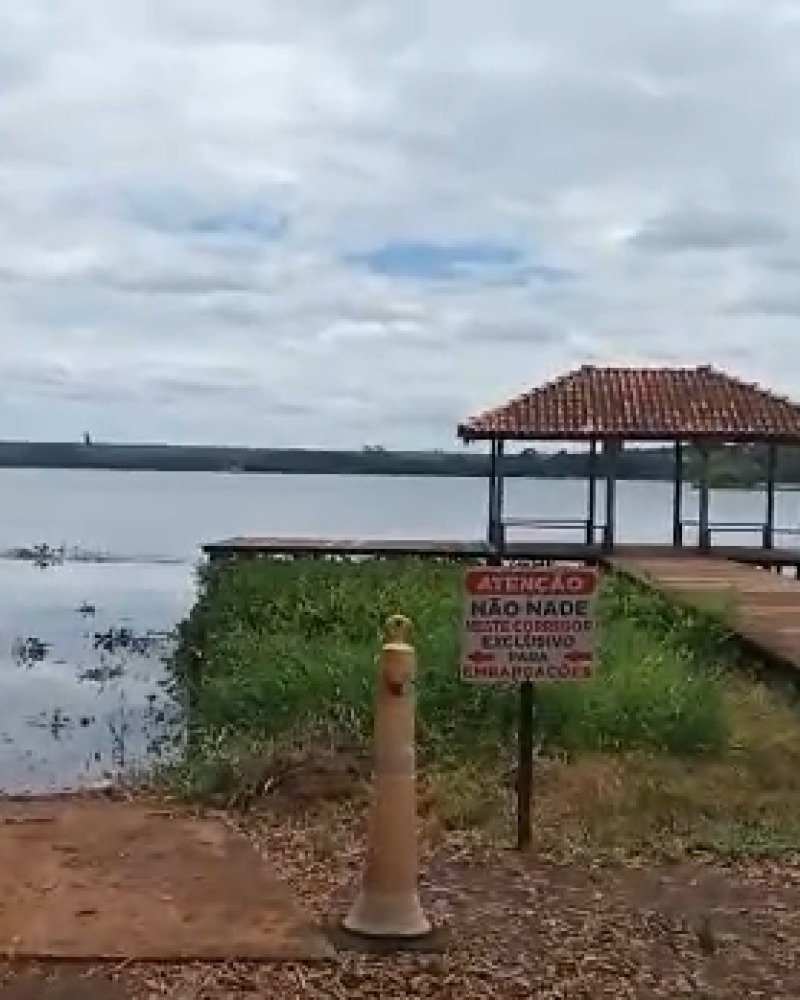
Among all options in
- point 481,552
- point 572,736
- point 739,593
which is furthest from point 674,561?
point 572,736

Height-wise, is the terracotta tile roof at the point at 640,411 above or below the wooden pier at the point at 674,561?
above

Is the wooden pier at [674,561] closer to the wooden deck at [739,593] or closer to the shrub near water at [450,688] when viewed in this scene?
the wooden deck at [739,593]

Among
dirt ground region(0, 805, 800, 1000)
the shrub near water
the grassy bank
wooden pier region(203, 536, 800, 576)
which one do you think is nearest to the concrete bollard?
dirt ground region(0, 805, 800, 1000)

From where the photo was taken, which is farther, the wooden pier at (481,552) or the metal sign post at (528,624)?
the wooden pier at (481,552)

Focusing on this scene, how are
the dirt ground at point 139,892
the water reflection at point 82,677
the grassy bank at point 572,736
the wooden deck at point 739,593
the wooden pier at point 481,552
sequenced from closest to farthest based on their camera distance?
1. the dirt ground at point 139,892
2. the grassy bank at point 572,736
3. the water reflection at point 82,677
4. the wooden deck at point 739,593
5. the wooden pier at point 481,552

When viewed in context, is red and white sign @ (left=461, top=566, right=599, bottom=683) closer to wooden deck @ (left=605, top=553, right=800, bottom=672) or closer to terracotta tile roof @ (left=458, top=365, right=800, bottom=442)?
wooden deck @ (left=605, top=553, right=800, bottom=672)

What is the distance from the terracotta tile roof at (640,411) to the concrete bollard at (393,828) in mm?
22575

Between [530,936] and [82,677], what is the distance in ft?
50.2

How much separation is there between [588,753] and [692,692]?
129cm

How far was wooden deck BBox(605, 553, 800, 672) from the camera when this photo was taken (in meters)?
15.3

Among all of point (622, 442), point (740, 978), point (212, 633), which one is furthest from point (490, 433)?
point (740, 978)

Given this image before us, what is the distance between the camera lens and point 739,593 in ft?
67.7

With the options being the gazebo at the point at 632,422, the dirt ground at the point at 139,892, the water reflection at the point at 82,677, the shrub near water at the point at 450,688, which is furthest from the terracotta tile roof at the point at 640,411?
the dirt ground at the point at 139,892

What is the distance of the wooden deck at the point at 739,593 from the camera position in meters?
15.3
